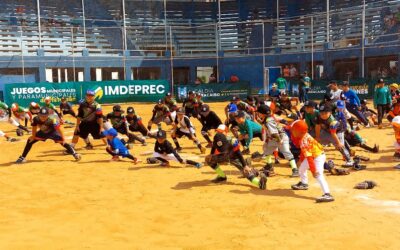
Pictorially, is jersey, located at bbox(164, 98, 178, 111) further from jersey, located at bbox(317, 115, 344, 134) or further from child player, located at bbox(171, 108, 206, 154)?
jersey, located at bbox(317, 115, 344, 134)

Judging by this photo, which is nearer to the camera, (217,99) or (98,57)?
(217,99)

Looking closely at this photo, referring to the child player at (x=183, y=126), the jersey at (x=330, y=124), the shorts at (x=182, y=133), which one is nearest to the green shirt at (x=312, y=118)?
the jersey at (x=330, y=124)

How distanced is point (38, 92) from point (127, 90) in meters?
6.62

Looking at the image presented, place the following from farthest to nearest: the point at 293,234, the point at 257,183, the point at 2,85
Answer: the point at 2,85 < the point at 257,183 < the point at 293,234

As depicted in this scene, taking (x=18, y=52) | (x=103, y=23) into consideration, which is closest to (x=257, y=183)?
(x=18, y=52)

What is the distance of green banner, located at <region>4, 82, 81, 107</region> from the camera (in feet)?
104

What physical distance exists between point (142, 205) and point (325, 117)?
15.4 ft

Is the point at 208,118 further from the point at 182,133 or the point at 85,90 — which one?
the point at 85,90

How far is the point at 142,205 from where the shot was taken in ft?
28.6

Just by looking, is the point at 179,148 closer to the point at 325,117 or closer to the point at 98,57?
the point at 325,117

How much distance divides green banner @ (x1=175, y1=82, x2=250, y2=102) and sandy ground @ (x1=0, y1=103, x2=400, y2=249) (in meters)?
23.8

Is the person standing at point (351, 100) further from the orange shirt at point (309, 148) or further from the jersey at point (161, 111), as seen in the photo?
the orange shirt at point (309, 148)

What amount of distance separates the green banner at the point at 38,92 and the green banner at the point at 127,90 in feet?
2.74

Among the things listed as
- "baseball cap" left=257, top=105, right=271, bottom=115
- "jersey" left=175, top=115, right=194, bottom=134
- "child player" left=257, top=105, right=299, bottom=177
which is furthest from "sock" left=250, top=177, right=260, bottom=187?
"jersey" left=175, top=115, right=194, bottom=134
